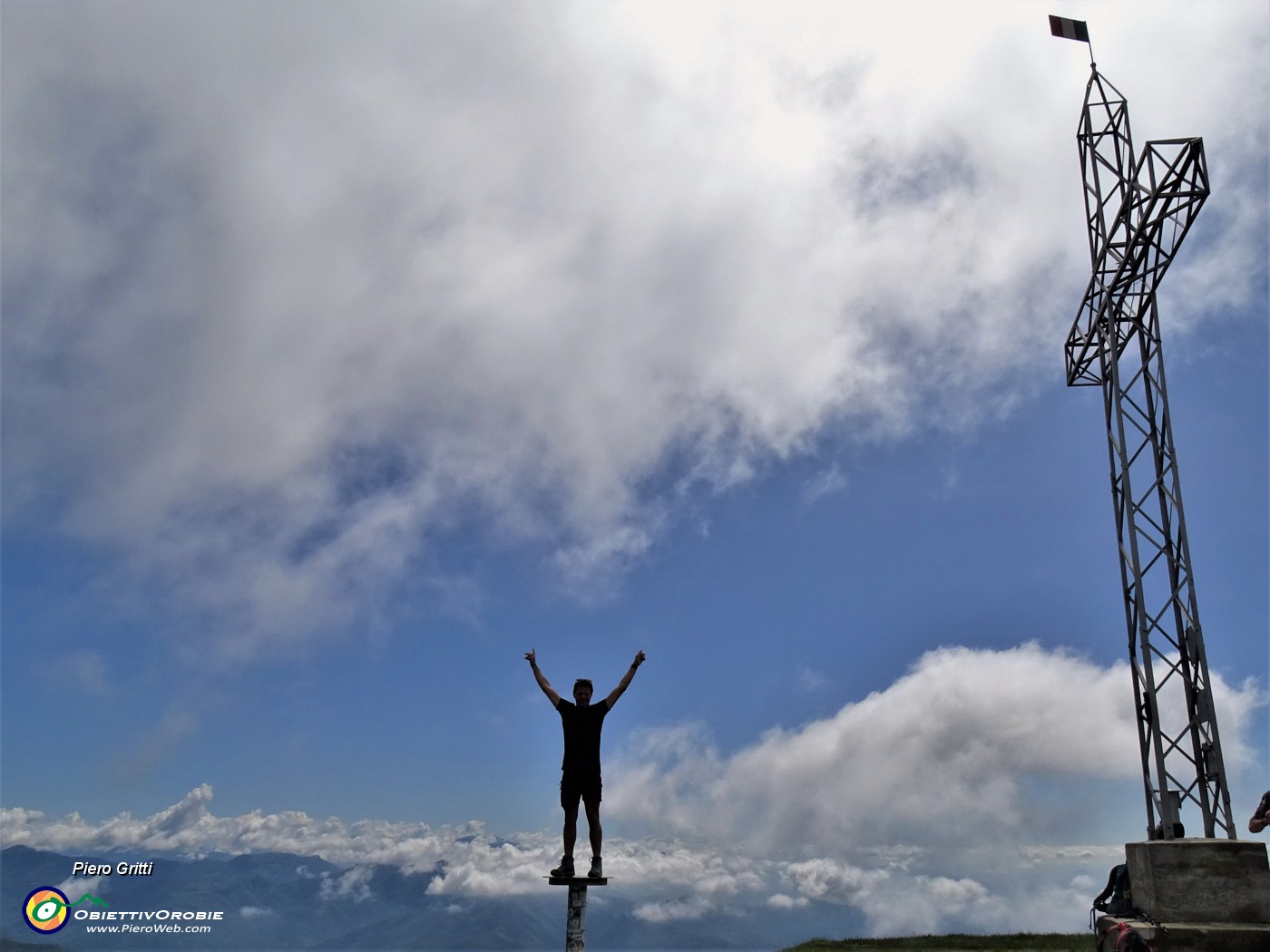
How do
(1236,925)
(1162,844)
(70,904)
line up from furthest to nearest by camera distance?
(70,904) → (1162,844) → (1236,925)

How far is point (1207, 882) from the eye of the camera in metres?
13.0

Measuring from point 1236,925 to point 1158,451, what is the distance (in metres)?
8.20

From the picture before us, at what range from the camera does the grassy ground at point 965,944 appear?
16.7m

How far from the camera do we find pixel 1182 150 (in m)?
15.4

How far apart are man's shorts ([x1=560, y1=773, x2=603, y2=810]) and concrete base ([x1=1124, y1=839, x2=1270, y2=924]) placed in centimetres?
1049

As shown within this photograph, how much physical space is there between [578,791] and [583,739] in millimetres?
526

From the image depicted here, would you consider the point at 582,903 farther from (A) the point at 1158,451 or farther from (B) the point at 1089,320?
(B) the point at 1089,320

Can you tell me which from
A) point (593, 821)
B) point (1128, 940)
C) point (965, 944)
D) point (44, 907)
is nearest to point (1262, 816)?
point (1128, 940)

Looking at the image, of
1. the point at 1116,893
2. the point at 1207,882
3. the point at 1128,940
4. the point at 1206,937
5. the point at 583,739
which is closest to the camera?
the point at 583,739

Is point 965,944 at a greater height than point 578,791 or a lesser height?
lesser

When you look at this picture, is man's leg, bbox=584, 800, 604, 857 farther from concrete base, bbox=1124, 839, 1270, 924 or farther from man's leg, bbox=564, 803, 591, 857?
concrete base, bbox=1124, 839, 1270, 924

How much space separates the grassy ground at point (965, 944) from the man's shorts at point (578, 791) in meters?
11.6

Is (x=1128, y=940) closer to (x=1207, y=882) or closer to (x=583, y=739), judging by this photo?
(x=1207, y=882)

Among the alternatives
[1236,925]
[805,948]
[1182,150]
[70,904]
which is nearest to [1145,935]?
[1236,925]
